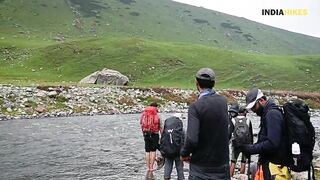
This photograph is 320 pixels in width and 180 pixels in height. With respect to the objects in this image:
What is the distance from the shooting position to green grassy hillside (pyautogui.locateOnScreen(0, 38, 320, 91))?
83.4 meters

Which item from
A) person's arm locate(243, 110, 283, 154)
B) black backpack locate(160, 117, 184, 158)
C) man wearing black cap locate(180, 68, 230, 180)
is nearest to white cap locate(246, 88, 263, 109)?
person's arm locate(243, 110, 283, 154)

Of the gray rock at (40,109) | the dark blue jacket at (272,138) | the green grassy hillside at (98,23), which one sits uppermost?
the green grassy hillside at (98,23)

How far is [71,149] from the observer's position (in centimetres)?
2317

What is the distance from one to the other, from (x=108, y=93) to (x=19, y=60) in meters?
48.7

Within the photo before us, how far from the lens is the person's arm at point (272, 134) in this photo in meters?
7.68

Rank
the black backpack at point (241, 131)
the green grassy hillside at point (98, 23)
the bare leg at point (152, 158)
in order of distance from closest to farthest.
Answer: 1. the black backpack at point (241, 131)
2. the bare leg at point (152, 158)
3. the green grassy hillside at point (98, 23)

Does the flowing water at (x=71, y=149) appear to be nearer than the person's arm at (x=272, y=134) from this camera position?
No

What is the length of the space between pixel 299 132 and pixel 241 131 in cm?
545

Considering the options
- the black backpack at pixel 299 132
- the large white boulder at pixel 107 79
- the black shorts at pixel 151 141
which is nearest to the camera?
the black backpack at pixel 299 132

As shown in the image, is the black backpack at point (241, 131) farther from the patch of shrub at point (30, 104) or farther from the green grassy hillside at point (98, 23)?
the green grassy hillside at point (98, 23)

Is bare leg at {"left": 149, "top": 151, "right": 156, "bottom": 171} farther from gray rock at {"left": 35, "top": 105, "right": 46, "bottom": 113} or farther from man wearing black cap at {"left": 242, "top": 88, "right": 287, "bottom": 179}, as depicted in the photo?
gray rock at {"left": 35, "top": 105, "right": 46, "bottom": 113}

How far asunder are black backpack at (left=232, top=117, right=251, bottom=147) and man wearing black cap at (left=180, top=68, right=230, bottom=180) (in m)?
5.24

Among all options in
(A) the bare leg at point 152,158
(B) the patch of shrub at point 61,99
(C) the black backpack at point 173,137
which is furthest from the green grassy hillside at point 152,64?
(C) the black backpack at point 173,137

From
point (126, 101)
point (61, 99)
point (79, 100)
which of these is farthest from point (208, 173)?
point (126, 101)
